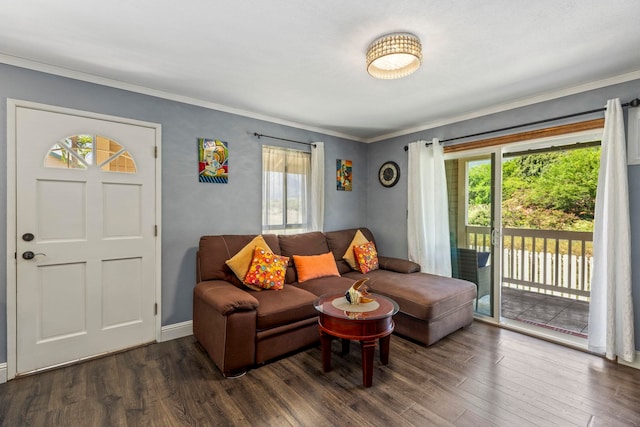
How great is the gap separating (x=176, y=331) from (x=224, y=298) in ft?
3.54

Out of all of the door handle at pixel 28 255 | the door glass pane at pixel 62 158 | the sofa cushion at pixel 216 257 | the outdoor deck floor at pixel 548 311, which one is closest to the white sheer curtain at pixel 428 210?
the outdoor deck floor at pixel 548 311

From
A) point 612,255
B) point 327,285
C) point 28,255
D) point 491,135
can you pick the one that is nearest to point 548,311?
point 612,255

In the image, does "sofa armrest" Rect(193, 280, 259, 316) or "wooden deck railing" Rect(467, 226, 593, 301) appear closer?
"sofa armrest" Rect(193, 280, 259, 316)

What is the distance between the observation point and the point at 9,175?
216cm

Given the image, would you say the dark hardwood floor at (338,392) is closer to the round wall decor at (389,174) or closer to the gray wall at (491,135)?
the gray wall at (491,135)

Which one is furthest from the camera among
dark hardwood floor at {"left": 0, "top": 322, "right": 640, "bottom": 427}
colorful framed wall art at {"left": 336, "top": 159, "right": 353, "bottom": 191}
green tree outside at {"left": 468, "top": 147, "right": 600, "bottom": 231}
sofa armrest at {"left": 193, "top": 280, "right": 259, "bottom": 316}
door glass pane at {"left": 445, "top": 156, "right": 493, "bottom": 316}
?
green tree outside at {"left": 468, "top": 147, "right": 600, "bottom": 231}

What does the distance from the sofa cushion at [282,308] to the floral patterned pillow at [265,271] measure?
0.10m

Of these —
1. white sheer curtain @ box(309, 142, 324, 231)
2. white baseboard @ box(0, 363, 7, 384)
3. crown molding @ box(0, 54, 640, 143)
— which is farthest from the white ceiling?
white baseboard @ box(0, 363, 7, 384)

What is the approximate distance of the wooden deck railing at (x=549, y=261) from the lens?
4.04 meters

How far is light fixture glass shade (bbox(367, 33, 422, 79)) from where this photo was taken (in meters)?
1.81

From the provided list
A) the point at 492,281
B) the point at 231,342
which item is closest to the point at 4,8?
the point at 231,342

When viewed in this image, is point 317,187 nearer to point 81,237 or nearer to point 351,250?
point 351,250

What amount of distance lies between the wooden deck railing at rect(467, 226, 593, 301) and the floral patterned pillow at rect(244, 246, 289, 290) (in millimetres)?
2403

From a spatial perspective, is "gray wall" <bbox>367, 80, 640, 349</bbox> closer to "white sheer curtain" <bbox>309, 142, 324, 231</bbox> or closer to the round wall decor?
the round wall decor
